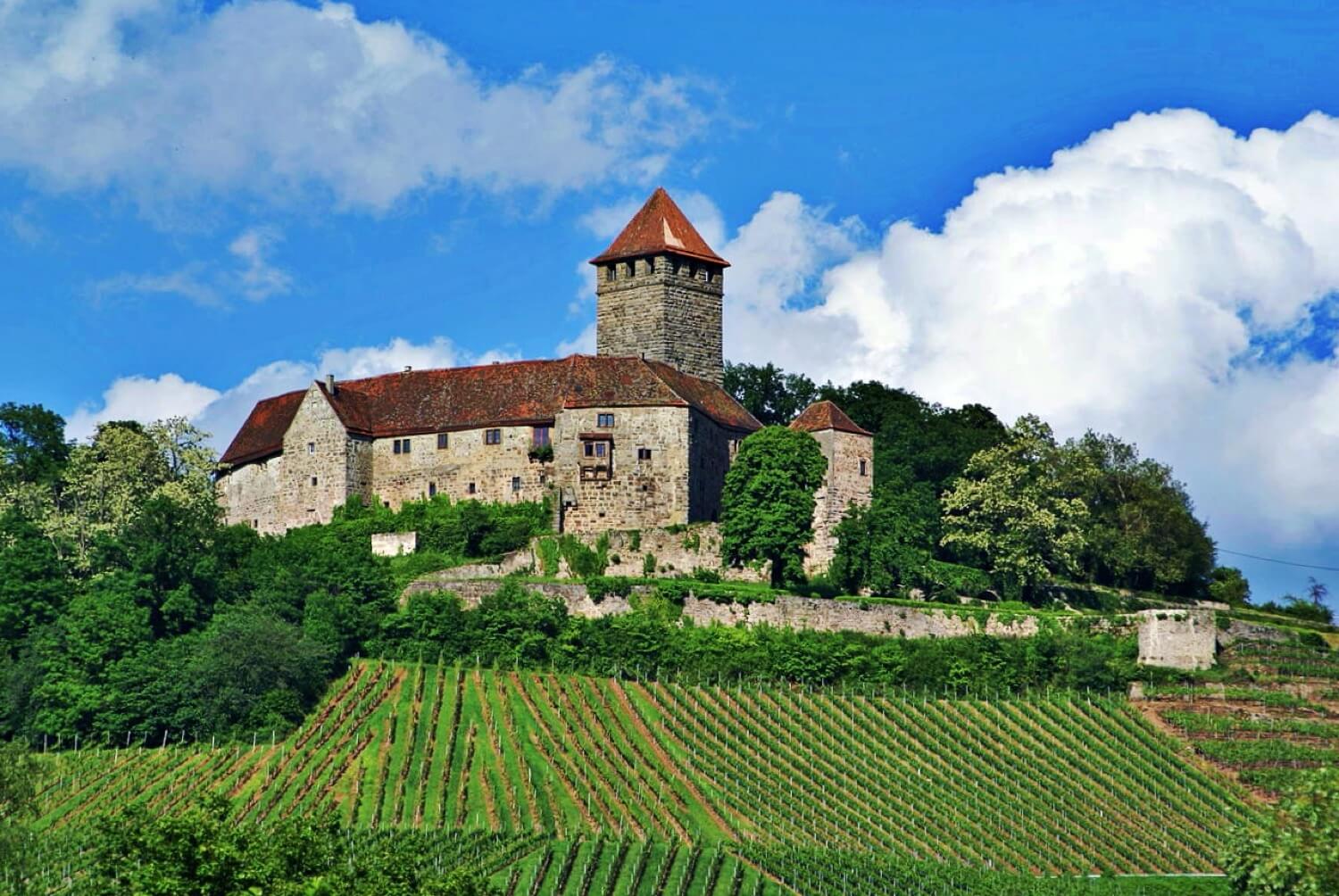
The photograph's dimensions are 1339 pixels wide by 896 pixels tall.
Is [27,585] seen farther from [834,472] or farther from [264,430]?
[834,472]

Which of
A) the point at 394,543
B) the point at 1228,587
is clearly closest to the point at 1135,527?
the point at 1228,587

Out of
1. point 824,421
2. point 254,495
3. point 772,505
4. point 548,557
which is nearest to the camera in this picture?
point 772,505

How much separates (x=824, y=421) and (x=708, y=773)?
20450 millimetres

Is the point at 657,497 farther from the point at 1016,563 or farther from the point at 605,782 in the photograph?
the point at 605,782

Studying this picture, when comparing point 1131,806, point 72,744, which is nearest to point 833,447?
point 1131,806

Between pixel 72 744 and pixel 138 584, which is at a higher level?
pixel 138 584

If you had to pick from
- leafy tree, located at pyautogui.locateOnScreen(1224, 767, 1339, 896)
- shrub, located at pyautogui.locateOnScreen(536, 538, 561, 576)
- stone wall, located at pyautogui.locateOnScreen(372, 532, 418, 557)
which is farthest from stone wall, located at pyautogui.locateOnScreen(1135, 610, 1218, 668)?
leafy tree, located at pyautogui.locateOnScreen(1224, 767, 1339, 896)

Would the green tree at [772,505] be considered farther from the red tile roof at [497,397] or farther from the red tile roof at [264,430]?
the red tile roof at [264,430]

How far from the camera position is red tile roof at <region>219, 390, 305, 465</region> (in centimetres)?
9238

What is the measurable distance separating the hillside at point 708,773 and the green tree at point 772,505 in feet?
25.2

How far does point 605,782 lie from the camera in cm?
6831

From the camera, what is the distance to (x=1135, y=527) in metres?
96.4

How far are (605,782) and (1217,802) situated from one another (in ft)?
61.3

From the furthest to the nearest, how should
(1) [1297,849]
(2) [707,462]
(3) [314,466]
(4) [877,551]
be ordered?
(3) [314,466], (2) [707,462], (4) [877,551], (1) [1297,849]
